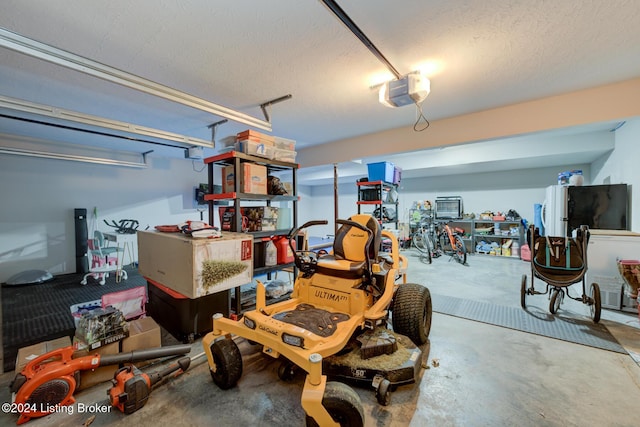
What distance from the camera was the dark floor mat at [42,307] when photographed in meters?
2.62

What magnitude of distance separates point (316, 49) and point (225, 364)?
8.10ft

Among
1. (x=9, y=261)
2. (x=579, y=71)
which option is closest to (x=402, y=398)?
(x=579, y=71)

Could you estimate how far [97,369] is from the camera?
6.37 feet

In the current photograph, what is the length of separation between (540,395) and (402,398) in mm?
974

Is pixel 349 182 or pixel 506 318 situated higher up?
pixel 349 182

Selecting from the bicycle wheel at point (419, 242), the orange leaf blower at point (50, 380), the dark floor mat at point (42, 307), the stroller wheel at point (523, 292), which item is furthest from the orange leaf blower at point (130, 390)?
the bicycle wheel at point (419, 242)

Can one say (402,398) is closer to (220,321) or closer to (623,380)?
(220,321)

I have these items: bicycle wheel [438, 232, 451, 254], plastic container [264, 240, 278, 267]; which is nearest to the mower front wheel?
plastic container [264, 240, 278, 267]

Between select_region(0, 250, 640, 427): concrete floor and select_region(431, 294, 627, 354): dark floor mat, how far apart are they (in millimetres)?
114

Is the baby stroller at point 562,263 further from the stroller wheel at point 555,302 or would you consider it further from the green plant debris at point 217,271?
the green plant debris at point 217,271

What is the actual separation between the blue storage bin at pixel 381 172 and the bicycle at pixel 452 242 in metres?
2.39

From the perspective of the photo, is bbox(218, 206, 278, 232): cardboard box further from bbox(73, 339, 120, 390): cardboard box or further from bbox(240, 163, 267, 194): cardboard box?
bbox(73, 339, 120, 390): cardboard box

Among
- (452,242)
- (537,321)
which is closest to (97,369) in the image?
(537,321)

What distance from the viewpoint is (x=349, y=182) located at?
946 centimetres
